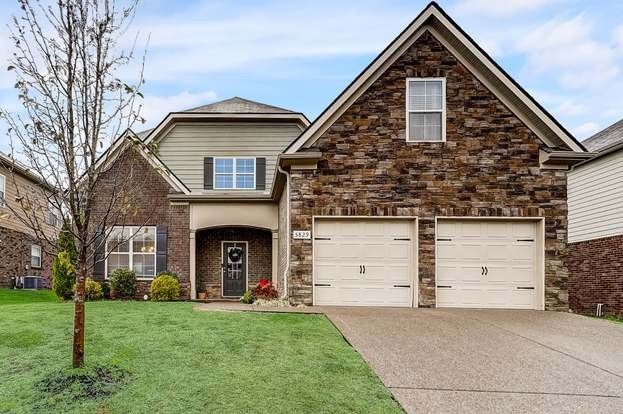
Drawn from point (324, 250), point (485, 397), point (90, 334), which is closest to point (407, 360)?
point (485, 397)

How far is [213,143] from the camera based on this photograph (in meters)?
18.9

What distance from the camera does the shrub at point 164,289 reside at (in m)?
15.8

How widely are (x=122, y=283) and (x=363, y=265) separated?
8084 millimetres

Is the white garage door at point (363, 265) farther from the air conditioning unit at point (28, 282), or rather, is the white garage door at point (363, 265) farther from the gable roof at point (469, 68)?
the air conditioning unit at point (28, 282)

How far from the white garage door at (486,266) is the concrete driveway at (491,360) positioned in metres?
1.46

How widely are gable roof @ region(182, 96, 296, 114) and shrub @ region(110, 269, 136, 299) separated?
6.42 metres

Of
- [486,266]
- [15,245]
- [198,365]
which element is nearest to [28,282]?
[15,245]

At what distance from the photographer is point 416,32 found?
40.5 ft

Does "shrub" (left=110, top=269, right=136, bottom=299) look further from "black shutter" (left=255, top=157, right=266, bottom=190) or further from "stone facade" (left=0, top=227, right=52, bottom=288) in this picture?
"stone facade" (left=0, top=227, right=52, bottom=288)

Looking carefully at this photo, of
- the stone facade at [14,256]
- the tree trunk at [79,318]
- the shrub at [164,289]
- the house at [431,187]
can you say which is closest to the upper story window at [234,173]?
the shrub at [164,289]

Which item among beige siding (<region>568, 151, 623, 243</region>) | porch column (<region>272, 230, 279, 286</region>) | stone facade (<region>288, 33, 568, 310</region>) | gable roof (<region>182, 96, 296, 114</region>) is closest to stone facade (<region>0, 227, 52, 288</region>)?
gable roof (<region>182, 96, 296, 114</region>)

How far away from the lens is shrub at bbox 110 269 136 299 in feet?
52.8

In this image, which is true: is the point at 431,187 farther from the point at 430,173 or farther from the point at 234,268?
the point at 234,268

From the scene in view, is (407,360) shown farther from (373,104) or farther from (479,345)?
(373,104)
